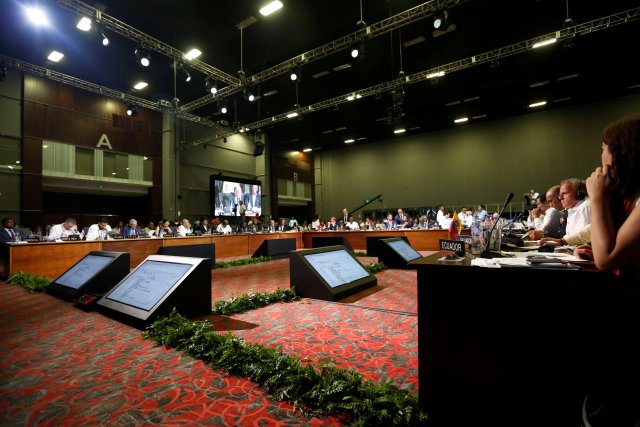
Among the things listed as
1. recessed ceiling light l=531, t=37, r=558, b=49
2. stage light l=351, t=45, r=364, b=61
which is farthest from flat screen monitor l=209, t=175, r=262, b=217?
recessed ceiling light l=531, t=37, r=558, b=49

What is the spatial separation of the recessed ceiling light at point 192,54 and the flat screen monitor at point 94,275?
18.3 ft

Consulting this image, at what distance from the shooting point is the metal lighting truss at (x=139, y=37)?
557 centimetres

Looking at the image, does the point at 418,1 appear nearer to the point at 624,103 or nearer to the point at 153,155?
Answer: the point at 624,103

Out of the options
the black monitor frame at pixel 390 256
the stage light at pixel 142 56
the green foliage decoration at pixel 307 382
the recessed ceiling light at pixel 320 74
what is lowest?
the green foliage decoration at pixel 307 382

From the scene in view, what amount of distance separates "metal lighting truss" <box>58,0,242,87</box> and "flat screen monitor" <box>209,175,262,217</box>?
5.64 meters

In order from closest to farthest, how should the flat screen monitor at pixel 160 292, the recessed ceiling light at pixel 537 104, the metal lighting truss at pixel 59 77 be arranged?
1. the flat screen monitor at pixel 160 292
2. the metal lighting truss at pixel 59 77
3. the recessed ceiling light at pixel 537 104

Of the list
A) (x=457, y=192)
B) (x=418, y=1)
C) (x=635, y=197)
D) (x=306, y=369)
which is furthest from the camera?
(x=457, y=192)

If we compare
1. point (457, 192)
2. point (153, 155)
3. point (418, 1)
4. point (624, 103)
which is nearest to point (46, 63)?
point (153, 155)

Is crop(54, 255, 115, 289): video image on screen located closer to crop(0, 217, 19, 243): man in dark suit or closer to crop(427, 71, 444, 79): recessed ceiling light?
crop(0, 217, 19, 243): man in dark suit

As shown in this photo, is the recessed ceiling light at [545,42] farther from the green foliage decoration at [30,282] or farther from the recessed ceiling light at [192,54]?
the green foliage decoration at [30,282]

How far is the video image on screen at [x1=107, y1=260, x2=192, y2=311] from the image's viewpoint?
2.63m

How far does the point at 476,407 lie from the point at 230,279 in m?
4.36

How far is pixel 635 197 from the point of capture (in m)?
1.00

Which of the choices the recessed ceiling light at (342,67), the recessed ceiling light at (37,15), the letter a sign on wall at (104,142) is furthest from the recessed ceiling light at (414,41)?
the letter a sign on wall at (104,142)
